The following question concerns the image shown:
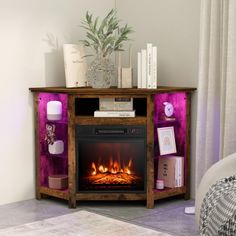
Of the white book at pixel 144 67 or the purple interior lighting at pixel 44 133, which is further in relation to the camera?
the purple interior lighting at pixel 44 133

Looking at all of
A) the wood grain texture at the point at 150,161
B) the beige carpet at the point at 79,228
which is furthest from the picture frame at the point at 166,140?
the beige carpet at the point at 79,228

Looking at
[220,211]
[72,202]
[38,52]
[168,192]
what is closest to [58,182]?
[72,202]

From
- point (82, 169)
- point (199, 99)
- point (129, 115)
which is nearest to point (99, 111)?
point (129, 115)

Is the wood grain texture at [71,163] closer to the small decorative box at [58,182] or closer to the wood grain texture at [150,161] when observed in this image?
the small decorative box at [58,182]

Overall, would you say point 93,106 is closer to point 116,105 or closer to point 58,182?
point 116,105

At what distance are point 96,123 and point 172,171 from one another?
0.67 meters

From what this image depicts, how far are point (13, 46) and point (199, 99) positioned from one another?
4.36ft

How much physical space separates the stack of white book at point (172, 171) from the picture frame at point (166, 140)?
0.25 ft

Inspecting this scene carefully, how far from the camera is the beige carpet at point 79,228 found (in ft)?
9.55

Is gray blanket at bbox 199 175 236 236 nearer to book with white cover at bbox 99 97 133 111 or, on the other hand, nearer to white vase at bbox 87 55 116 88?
book with white cover at bbox 99 97 133 111

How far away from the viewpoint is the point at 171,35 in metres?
3.80

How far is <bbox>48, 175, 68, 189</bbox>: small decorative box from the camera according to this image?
363 centimetres

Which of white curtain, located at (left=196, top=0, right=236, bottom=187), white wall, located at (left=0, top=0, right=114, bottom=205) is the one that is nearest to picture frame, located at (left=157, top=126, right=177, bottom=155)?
white curtain, located at (left=196, top=0, right=236, bottom=187)

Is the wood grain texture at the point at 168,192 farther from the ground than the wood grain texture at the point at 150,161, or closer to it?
closer to it
